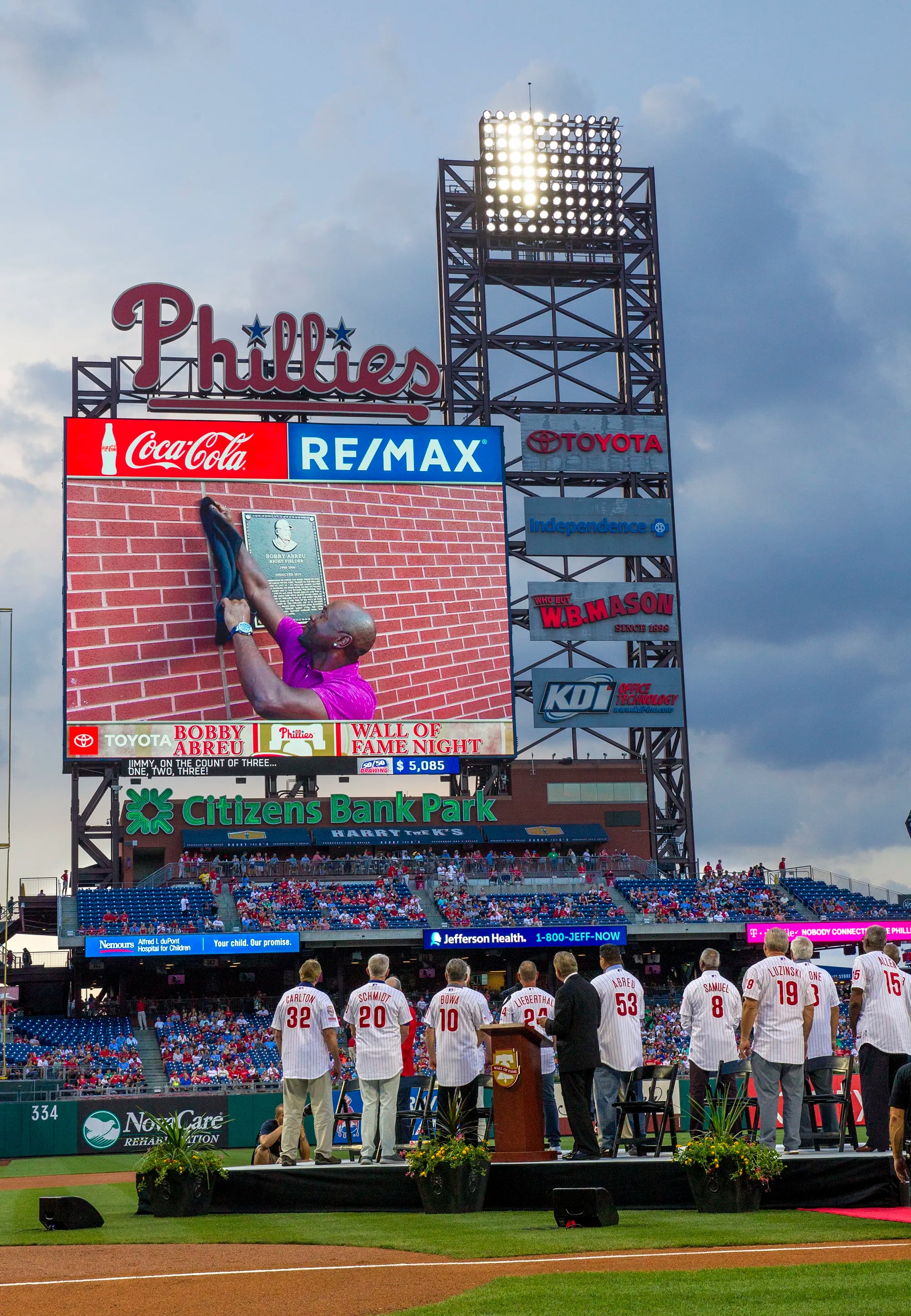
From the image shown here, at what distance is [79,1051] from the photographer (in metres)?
37.8

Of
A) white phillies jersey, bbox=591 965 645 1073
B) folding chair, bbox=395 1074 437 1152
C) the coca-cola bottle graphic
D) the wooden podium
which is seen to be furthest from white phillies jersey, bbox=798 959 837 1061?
the coca-cola bottle graphic

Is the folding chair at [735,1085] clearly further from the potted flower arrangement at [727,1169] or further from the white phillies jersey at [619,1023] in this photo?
the potted flower arrangement at [727,1169]

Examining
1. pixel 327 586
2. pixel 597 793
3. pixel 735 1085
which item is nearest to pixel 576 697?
pixel 597 793

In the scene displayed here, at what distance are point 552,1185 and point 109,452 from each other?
3425 centimetres

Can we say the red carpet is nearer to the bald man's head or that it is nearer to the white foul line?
the white foul line

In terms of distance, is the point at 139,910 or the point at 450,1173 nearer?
the point at 450,1173

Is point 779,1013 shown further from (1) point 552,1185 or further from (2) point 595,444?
(2) point 595,444

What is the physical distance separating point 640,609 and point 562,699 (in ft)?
12.7

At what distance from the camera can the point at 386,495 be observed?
43.9 metres

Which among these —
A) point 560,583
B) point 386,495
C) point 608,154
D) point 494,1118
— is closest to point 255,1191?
point 494,1118

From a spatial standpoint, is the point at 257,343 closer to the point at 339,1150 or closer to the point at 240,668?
the point at 240,668

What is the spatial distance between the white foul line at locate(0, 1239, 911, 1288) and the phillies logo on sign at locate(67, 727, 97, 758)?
106ft

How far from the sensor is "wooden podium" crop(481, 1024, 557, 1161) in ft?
39.2

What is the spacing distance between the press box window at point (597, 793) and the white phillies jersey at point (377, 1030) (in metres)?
34.8
